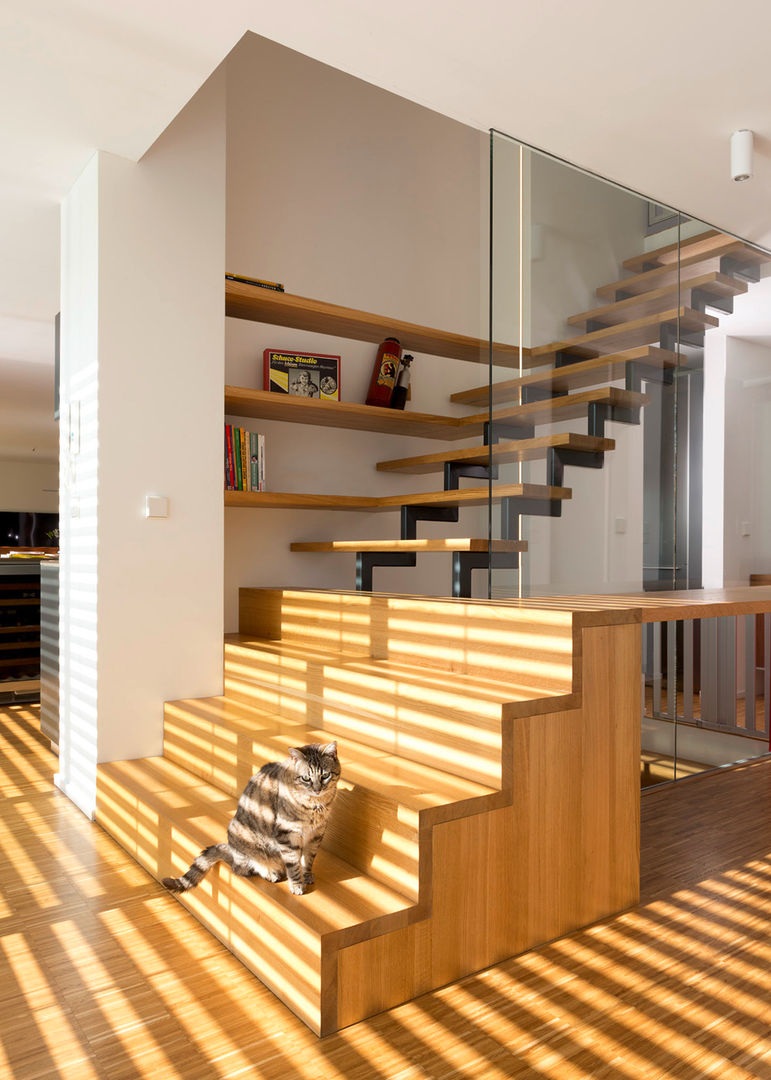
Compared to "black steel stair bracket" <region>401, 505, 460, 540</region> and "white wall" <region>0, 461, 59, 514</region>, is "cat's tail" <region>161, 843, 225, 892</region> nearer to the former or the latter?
"black steel stair bracket" <region>401, 505, 460, 540</region>

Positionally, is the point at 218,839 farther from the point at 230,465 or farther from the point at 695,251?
the point at 695,251

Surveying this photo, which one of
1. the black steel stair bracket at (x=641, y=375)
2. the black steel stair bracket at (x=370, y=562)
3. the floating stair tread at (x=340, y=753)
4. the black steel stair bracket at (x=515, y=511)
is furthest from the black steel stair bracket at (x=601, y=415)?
the floating stair tread at (x=340, y=753)

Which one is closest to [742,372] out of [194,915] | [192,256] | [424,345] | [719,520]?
[719,520]

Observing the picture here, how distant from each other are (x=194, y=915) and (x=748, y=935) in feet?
4.64

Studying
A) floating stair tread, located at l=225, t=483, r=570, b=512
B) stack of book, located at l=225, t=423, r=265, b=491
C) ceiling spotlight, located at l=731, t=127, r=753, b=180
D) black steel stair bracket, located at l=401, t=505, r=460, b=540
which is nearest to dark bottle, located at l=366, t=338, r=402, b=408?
floating stair tread, located at l=225, t=483, r=570, b=512

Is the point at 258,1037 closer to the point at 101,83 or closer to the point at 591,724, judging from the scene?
the point at 591,724

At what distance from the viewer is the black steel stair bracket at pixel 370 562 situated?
361 centimetres

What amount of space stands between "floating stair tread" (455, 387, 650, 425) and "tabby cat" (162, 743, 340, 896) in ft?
3.64

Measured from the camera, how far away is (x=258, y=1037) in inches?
61.9

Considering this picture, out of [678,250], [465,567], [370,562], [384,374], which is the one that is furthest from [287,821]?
[384,374]

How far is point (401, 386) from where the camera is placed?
4.16 metres

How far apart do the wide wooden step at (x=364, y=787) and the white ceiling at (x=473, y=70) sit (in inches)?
74.0

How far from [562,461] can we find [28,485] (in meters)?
10.6

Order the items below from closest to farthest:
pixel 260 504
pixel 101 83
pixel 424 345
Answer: pixel 101 83, pixel 260 504, pixel 424 345
